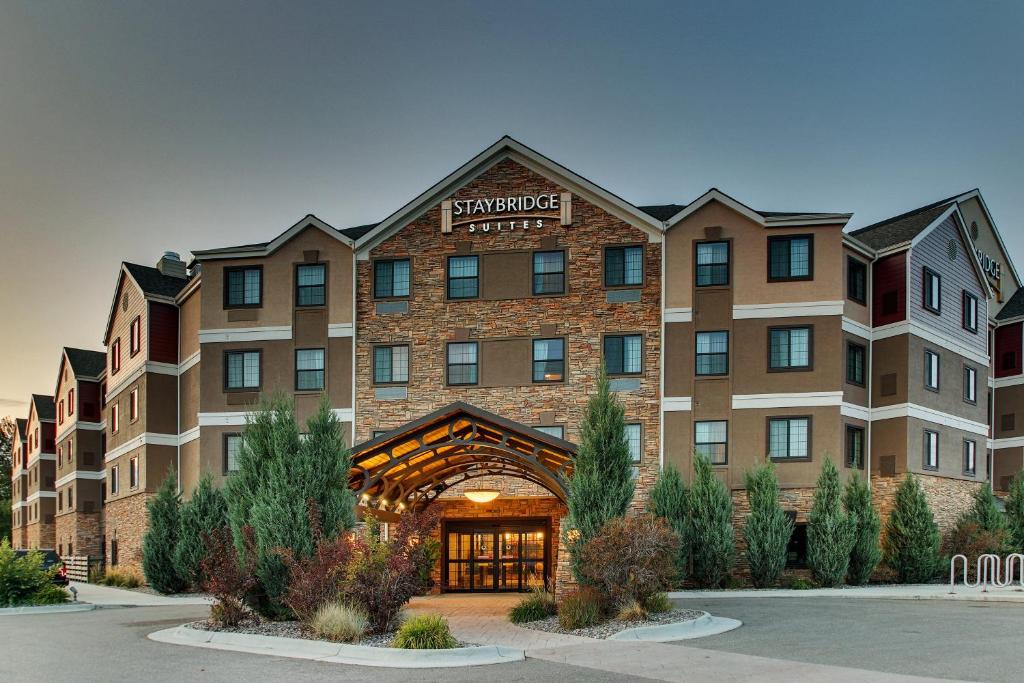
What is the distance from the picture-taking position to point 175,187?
28.8 m

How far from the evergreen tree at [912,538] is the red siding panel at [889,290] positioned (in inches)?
203

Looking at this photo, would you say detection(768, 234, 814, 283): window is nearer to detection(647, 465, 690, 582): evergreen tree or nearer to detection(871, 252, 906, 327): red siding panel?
detection(871, 252, 906, 327): red siding panel

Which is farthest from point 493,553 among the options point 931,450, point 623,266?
point 931,450

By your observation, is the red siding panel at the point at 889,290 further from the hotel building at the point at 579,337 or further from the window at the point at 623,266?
the window at the point at 623,266

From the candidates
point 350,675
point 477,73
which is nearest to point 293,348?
point 477,73

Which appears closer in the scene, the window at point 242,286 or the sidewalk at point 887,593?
the sidewalk at point 887,593

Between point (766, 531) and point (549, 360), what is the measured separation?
26.8ft

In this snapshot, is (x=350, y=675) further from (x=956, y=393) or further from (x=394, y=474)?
(x=956, y=393)

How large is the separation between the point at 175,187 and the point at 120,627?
50.4 feet

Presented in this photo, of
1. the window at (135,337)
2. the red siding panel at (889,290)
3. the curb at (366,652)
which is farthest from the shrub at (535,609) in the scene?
the window at (135,337)

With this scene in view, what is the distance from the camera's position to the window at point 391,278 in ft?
97.5

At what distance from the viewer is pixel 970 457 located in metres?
32.4

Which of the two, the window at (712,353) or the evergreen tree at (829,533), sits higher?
the window at (712,353)

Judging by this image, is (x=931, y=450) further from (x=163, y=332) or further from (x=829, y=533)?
(x=163, y=332)
